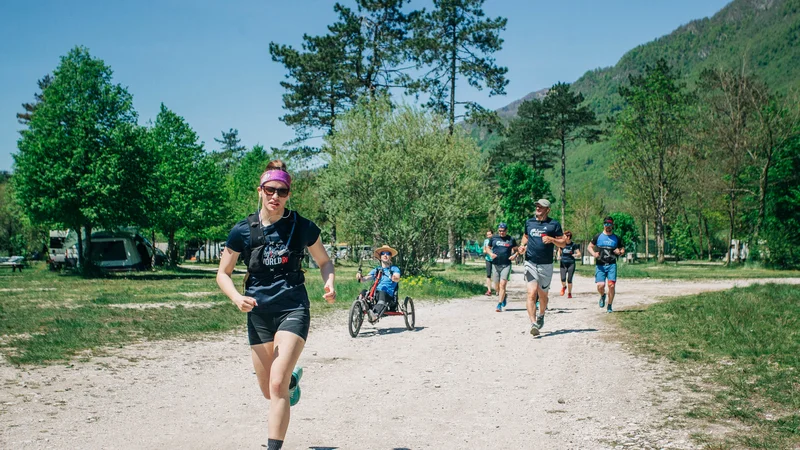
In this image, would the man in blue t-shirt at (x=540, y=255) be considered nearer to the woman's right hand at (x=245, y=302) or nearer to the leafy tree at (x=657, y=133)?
the woman's right hand at (x=245, y=302)

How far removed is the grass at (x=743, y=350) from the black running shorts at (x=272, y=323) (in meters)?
3.58

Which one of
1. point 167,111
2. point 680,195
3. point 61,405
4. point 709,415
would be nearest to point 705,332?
point 709,415

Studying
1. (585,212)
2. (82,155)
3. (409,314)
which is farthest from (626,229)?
(409,314)

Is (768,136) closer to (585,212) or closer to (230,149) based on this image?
(585,212)

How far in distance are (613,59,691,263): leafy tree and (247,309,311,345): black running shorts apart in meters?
52.0

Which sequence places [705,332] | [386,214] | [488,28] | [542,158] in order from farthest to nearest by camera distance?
[542,158] < [488,28] < [386,214] < [705,332]

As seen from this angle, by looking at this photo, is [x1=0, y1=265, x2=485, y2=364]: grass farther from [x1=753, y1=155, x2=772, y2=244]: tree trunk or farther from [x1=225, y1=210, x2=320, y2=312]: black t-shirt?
[x1=753, y1=155, x2=772, y2=244]: tree trunk

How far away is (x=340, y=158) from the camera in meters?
24.1

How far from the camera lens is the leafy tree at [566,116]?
60.4 meters

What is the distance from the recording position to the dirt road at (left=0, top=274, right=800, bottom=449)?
5.55 metres

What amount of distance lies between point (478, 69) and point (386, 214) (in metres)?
20.6

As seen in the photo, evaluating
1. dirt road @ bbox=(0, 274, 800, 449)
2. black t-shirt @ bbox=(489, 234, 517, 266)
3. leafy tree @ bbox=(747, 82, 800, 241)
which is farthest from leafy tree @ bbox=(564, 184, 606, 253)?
dirt road @ bbox=(0, 274, 800, 449)

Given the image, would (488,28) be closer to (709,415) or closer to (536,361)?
(536,361)

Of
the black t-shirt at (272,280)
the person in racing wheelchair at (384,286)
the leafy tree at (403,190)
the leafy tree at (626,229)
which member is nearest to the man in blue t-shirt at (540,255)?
the person in racing wheelchair at (384,286)
